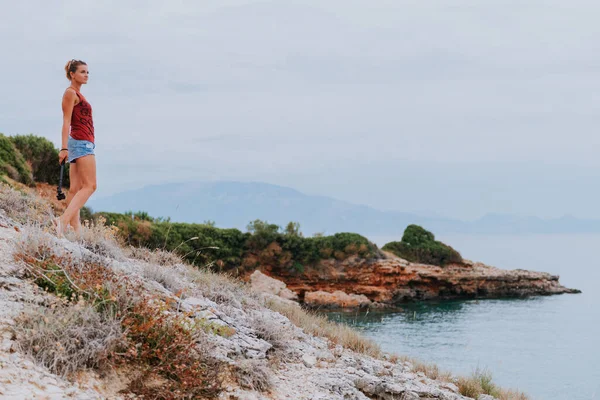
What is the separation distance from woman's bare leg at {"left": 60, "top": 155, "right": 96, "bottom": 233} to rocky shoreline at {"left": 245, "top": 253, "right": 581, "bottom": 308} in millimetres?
23968

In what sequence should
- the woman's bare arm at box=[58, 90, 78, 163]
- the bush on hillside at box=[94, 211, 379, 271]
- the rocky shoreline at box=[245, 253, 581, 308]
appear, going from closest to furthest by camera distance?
the woman's bare arm at box=[58, 90, 78, 163]
the bush on hillside at box=[94, 211, 379, 271]
the rocky shoreline at box=[245, 253, 581, 308]

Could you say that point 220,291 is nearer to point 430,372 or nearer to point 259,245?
point 430,372

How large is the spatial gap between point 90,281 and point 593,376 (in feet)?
60.4

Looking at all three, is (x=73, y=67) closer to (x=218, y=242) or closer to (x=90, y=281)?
(x=90, y=281)

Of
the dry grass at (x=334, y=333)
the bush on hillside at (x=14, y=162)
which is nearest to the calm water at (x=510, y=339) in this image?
the dry grass at (x=334, y=333)

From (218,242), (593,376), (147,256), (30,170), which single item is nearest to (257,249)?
(218,242)

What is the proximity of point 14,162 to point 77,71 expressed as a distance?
16075 mm

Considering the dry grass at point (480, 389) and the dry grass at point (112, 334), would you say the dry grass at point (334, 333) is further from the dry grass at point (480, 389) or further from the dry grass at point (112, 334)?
the dry grass at point (112, 334)

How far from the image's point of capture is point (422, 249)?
142 feet

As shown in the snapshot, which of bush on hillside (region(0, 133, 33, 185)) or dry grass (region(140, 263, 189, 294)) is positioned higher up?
bush on hillside (region(0, 133, 33, 185))

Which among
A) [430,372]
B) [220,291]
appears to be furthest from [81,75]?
[430,372]

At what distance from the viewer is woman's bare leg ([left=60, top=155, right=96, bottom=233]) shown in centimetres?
750

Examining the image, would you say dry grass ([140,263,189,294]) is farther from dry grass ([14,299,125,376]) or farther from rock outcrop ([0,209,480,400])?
dry grass ([14,299,125,376])

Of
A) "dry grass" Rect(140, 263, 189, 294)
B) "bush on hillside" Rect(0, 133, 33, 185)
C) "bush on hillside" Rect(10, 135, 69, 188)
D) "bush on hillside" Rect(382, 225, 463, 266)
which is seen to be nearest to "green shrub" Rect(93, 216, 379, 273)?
"bush on hillside" Rect(10, 135, 69, 188)
